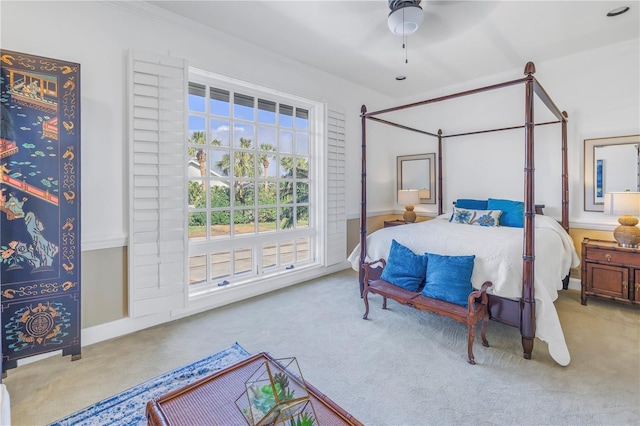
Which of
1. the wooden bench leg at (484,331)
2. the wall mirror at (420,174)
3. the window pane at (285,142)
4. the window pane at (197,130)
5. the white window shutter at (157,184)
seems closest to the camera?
the wooden bench leg at (484,331)

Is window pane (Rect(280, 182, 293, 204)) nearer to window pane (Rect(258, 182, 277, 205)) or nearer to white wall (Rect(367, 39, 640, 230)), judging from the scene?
window pane (Rect(258, 182, 277, 205))

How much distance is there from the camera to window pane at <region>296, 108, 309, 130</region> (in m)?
4.04

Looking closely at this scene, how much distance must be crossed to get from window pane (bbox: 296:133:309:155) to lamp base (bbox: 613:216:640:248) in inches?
141

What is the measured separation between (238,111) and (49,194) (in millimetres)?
1935

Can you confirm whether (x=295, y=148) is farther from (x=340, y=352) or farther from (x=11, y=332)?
(x=11, y=332)

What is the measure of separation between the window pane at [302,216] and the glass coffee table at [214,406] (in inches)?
109

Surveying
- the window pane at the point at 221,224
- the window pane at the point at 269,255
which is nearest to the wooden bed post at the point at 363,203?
the window pane at the point at 269,255

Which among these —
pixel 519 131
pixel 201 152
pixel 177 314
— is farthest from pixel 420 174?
pixel 177 314

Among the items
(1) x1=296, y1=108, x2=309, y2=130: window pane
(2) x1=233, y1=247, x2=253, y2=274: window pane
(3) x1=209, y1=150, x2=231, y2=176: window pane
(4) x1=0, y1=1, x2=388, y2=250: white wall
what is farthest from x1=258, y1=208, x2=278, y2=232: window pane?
(4) x1=0, y1=1, x2=388, y2=250: white wall

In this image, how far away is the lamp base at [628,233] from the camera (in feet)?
9.64

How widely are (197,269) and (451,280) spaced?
2.47 metres

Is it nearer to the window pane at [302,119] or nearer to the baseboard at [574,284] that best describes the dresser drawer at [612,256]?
the baseboard at [574,284]

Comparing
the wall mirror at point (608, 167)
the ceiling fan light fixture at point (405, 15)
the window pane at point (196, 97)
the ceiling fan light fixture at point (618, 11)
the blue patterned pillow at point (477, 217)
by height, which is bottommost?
the blue patterned pillow at point (477, 217)

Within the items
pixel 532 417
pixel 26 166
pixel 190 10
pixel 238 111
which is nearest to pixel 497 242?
pixel 532 417
